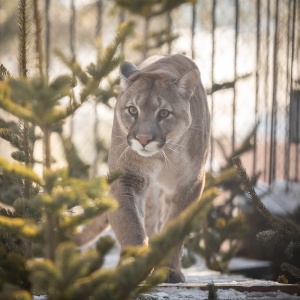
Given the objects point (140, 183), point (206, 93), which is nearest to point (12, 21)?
point (206, 93)

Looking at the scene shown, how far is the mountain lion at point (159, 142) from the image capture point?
3.70m

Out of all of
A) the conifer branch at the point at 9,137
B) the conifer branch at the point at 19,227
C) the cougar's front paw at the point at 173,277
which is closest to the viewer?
the conifer branch at the point at 19,227

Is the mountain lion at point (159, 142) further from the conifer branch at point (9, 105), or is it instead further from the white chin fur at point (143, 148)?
the conifer branch at point (9, 105)

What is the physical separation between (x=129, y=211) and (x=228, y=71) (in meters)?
2.71

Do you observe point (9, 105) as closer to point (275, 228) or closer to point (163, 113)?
point (275, 228)

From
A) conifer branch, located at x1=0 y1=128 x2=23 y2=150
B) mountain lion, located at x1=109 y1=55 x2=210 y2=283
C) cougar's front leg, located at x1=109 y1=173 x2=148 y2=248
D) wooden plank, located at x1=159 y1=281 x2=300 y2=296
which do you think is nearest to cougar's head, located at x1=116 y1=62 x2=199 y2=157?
mountain lion, located at x1=109 y1=55 x2=210 y2=283

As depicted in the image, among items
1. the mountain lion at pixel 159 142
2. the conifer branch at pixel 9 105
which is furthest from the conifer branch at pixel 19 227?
the mountain lion at pixel 159 142

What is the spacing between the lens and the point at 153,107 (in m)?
3.87

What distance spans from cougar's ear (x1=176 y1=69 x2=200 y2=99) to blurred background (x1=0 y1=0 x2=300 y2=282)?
415 mm

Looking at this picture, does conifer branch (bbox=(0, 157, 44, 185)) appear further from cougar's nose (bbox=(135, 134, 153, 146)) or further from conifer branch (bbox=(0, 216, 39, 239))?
cougar's nose (bbox=(135, 134, 153, 146))

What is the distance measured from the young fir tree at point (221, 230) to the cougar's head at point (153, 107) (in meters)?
0.62

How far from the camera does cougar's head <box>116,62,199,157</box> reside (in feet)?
12.1

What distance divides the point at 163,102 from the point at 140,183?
47cm

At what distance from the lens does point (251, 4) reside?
7035 millimetres
